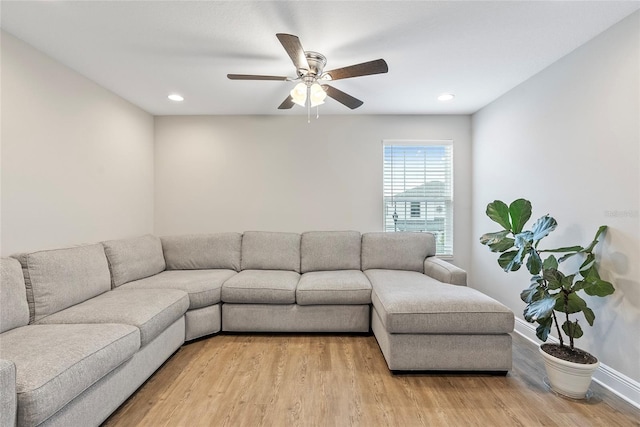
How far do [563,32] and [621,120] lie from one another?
72cm

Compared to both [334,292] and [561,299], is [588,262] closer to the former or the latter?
[561,299]

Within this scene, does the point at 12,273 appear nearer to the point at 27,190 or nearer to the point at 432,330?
the point at 27,190

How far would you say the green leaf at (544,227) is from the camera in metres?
1.97

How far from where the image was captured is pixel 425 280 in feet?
8.85

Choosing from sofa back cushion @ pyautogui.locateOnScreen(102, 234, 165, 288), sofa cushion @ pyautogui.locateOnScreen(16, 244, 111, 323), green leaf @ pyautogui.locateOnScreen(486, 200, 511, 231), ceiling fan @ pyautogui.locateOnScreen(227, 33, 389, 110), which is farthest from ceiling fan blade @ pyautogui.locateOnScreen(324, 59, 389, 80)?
sofa back cushion @ pyautogui.locateOnScreen(102, 234, 165, 288)

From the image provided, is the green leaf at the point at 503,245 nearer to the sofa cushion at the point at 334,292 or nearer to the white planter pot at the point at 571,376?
the white planter pot at the point at 571,376

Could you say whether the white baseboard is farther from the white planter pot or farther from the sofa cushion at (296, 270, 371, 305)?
the sofa cushion at (296, 270, 371, 305)

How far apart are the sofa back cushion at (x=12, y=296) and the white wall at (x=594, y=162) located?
385cm

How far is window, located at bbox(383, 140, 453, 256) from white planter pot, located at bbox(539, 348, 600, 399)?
6.31 ft

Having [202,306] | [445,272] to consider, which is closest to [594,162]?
[445,272]

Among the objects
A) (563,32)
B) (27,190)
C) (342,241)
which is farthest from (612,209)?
(27,190)

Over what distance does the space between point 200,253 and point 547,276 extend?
3.28m

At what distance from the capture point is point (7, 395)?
1062 millimetres

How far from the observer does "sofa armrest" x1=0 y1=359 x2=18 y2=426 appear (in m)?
1.04
